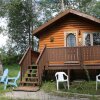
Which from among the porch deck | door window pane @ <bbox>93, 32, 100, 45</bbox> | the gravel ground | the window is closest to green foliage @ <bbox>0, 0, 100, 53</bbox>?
the window

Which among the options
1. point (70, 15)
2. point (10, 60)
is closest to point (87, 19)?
point (70, 15)

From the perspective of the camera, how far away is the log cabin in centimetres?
1541

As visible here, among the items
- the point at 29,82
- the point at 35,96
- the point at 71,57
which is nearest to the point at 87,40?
the point at 71,57

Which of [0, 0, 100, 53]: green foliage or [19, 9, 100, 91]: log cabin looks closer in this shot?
[19, 9, 100, 91]: log cabin

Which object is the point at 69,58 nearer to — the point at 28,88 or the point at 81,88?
the point at 81,88

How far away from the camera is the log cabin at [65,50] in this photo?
50.6 ft

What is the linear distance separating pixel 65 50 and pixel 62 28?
2547 millimetres

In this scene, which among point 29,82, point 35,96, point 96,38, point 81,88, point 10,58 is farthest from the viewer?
point 10,58

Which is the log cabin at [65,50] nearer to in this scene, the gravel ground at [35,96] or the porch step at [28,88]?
the porch step at [28,88]

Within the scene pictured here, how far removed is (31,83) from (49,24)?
4490mm

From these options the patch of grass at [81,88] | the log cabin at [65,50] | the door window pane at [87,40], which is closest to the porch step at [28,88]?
the log cabin at [65,50]

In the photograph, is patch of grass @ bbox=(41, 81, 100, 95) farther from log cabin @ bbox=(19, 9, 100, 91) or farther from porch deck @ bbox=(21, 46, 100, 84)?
porch deck @ bbox=(21, 46, 100, 84)

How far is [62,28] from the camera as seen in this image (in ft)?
58.4

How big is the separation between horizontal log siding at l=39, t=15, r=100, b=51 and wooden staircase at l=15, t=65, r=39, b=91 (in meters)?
2.86
